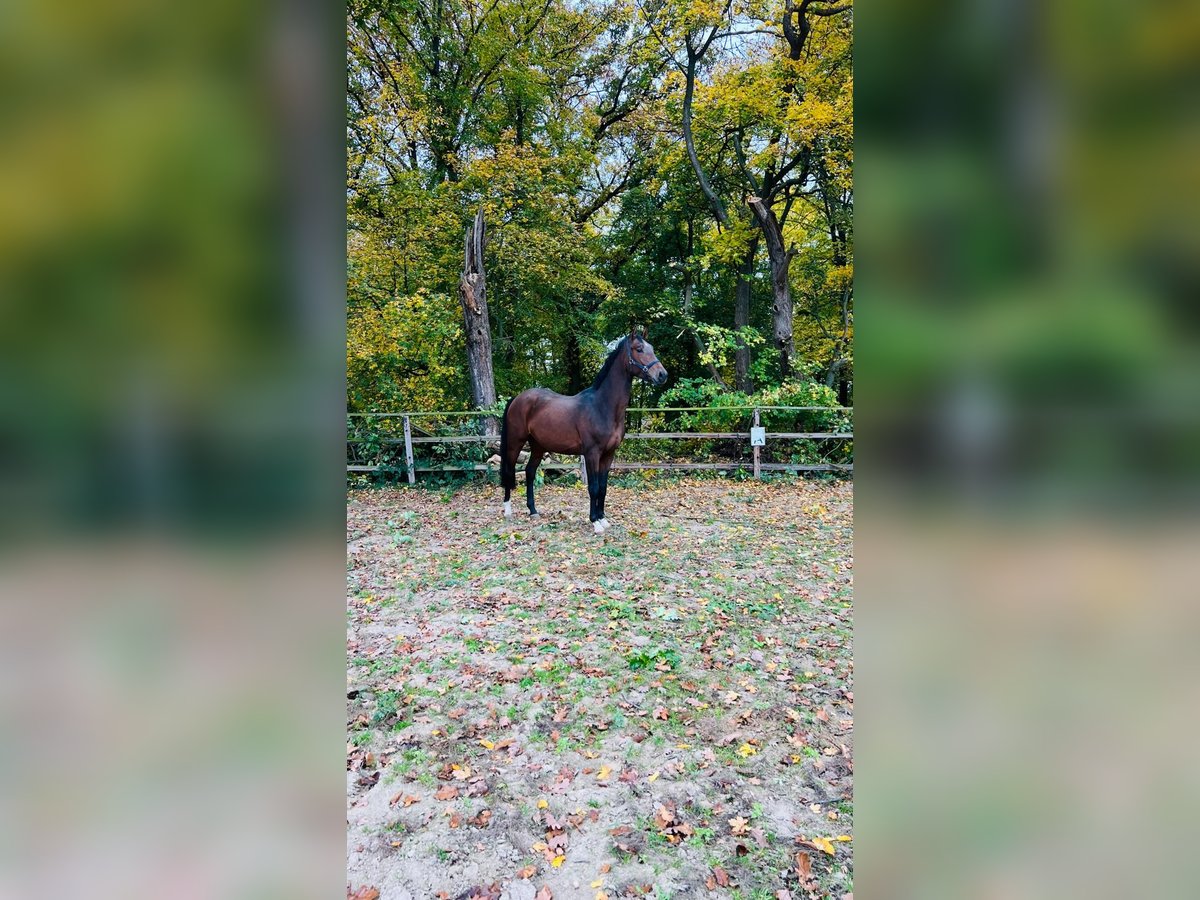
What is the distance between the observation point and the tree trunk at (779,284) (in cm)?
1112

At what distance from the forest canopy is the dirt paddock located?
20.3 feet

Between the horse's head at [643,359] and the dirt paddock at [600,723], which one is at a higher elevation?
the horse's head at [643,359]

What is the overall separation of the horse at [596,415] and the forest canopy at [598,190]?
4.30 m

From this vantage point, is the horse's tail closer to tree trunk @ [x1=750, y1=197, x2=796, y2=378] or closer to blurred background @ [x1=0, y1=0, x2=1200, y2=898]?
blurred background @ [x1=0, y1=0, x2=1200, y2=898]

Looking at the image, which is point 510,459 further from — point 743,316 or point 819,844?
point 743,316

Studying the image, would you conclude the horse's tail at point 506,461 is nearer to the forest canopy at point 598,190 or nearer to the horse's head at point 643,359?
the horse's head at point 643,359

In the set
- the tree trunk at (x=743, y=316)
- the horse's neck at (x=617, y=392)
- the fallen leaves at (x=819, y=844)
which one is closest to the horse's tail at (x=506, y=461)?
the horse's neck at (x=617, y=392)

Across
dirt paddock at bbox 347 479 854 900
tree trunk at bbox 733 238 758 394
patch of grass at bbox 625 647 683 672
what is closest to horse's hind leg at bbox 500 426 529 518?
dirt paddock at bbox 347 479 854 900

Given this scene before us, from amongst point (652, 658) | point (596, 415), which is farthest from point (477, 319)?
point (652, 658)

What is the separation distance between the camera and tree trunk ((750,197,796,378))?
11124 millimetres
